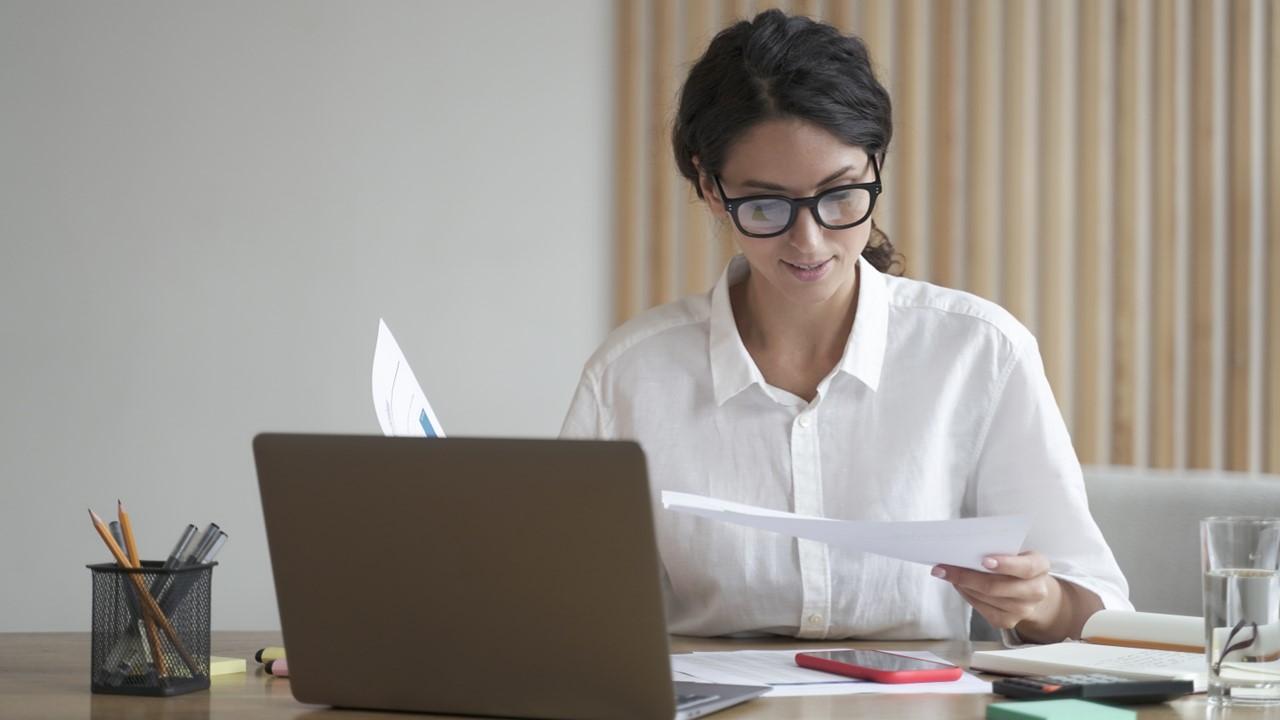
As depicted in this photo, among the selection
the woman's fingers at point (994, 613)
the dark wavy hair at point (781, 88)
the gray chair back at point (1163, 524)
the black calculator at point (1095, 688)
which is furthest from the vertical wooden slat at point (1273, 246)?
the black calculator at point (1095, 688)

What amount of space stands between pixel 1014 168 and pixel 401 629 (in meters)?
2.66

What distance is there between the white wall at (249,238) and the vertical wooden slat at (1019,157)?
101 centimetres

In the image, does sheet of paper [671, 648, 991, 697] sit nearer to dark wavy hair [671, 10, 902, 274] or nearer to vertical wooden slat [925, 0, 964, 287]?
dark wavy hair [671, 10, 902, 274]

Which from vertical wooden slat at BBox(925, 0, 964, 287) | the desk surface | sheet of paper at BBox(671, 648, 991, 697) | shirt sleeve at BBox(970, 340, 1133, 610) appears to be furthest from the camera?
vertical wooden slat at BBox(925, 0, 964, 287)

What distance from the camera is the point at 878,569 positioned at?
1.79 meters

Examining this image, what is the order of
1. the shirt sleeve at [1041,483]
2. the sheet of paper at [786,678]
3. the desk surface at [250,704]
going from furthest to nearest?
Result: the shirt sleeve at [1041,483] < the sheet of paper at [786,678] < the desk surface at [250,704]

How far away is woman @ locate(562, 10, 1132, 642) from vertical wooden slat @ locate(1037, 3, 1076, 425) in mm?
1538

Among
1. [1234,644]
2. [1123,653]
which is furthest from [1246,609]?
[1123,653]

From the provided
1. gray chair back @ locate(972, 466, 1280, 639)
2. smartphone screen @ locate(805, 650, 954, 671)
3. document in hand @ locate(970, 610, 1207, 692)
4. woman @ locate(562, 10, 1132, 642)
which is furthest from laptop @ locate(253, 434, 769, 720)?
gray chair back @ locate(972, 466, 1280, 639)

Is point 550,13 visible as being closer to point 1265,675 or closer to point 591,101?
point 591,101

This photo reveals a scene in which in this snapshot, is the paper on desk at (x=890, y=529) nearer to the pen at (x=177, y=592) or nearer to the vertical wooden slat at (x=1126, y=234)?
the pen at (x=177, y=592)

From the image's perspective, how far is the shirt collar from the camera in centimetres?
183

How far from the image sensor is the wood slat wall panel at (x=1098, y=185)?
3.31m

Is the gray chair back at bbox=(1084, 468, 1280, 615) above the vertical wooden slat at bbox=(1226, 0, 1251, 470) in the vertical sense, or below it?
below
